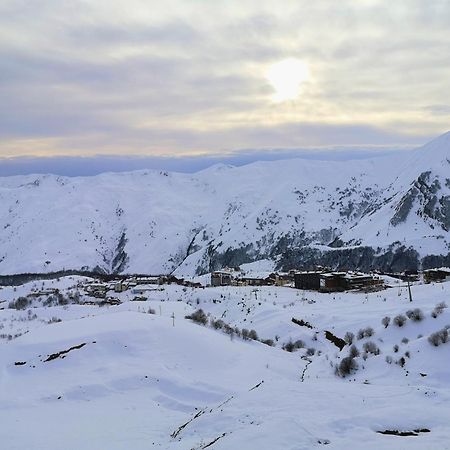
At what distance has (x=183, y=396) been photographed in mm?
15727

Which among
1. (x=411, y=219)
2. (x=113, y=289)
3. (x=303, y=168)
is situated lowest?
(x=113, y=289)

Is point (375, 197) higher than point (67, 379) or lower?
higher

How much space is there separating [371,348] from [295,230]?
392ft

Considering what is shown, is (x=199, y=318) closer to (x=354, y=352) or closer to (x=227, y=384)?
(x=354, y=352)

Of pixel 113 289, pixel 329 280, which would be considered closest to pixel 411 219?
pixel 329 280

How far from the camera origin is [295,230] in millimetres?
139750

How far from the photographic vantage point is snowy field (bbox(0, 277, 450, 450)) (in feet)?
35.1

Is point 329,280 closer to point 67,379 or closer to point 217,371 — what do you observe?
point 217,371

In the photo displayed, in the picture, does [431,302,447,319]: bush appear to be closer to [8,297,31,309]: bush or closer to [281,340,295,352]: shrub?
[281,340,295,352]: shrub

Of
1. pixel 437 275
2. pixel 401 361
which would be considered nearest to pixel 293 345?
pixel 401 361

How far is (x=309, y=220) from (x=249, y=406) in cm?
13481

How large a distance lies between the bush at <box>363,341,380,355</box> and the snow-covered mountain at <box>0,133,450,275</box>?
67904 mm

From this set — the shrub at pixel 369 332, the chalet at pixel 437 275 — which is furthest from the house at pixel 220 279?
the shrub at pixel 369 332

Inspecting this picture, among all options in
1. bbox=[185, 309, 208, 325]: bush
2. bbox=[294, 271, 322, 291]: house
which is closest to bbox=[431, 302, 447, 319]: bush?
bbox=[185, 309, 208, 325]: bush
